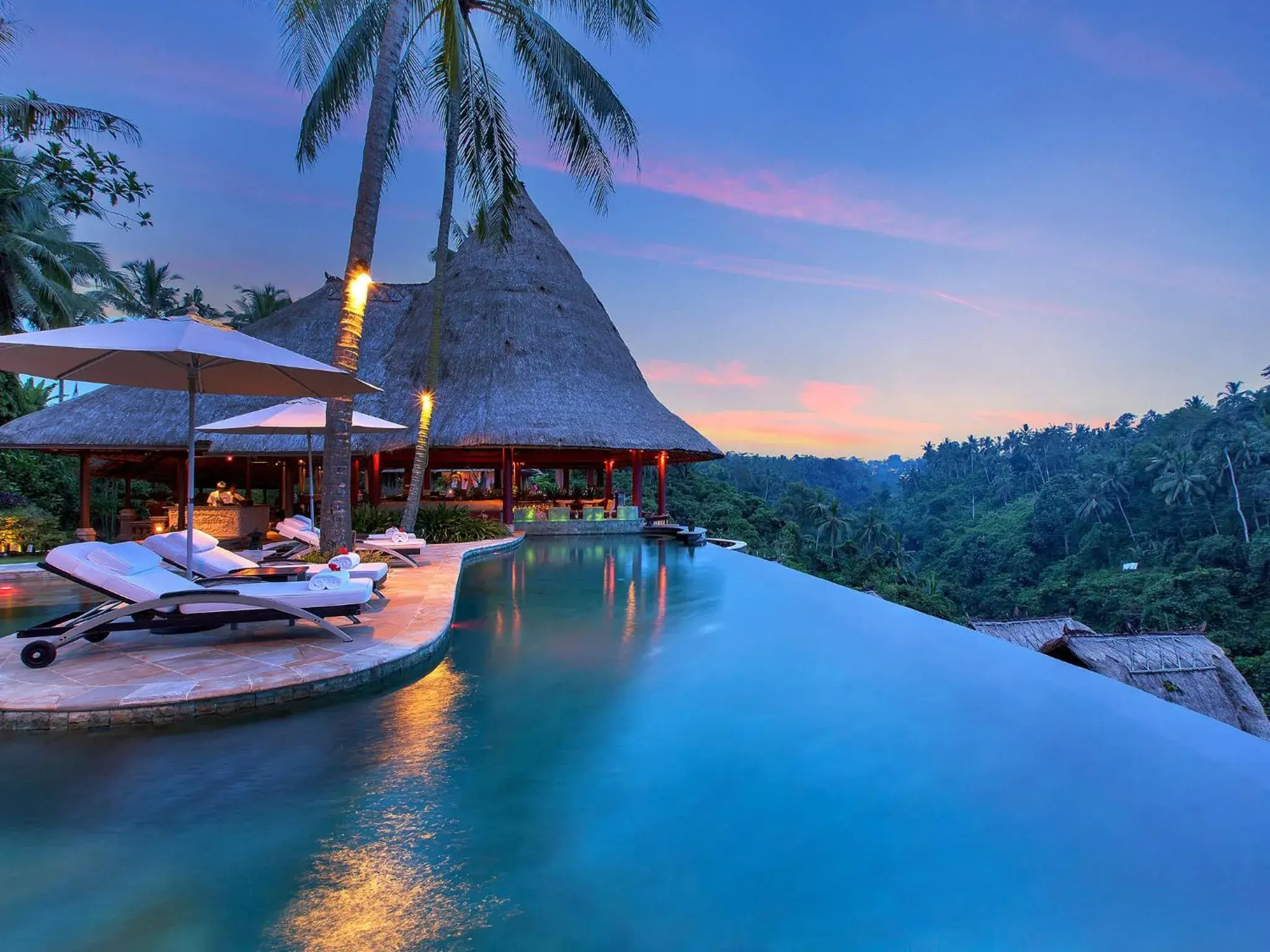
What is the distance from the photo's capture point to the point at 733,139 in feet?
50.3

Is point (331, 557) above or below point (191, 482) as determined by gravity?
below

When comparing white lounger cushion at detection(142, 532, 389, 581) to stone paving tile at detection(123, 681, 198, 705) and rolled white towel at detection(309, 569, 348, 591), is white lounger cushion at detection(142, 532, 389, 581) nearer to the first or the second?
rolled white towel at detection(309, 569, 348, 591)

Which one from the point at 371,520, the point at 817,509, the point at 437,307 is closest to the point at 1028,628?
the point at 371,520

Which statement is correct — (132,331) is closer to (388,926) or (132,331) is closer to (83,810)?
(83,810)

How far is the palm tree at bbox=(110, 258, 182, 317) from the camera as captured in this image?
26.7 metres

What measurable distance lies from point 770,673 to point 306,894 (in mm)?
3298

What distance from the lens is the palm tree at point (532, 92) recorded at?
30.2ft

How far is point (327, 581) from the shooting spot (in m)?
4.76

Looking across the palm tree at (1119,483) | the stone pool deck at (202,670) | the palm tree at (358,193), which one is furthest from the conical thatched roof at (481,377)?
the palm tree at (1119,483)

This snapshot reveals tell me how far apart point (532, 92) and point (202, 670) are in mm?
9152

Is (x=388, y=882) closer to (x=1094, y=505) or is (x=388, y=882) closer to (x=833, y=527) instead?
(x=833, y=527)

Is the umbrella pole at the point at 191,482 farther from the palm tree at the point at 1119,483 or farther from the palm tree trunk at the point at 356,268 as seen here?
the palm tree at the point at 1119,483

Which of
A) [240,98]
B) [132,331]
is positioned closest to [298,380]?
[132,331]

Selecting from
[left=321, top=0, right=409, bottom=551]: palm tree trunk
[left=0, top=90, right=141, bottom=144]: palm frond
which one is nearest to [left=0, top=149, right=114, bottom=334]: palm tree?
[left=0, top=90, right=141, bottom=144]: palm frond
